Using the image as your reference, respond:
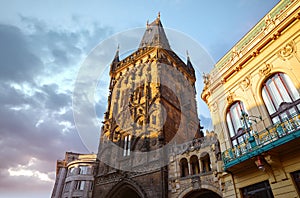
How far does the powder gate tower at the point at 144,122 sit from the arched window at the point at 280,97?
9.90 m

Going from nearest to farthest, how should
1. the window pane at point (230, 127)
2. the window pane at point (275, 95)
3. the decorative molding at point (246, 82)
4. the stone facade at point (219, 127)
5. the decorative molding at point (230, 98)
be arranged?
1. the stone facade at point (219, 127)
2. the window pane at point (275, 95)
3. the decorative molding at point (246, 82)
4. the window pane at point (230, 127)
5. the decorative molding at point (230, 98)

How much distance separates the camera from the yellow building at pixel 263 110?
8656 millimetres

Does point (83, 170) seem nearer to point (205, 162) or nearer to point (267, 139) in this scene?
point (205, 162)

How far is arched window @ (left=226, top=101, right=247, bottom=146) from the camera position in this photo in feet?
38.4

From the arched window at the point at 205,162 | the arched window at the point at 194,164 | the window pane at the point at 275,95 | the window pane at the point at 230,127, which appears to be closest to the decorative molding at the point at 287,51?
the window pane at the point at 275,95

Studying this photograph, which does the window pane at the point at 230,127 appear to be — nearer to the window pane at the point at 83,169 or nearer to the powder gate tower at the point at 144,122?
the powder gate tower at the point at 144,122

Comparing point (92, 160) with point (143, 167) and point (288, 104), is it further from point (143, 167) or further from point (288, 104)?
point (288, 104)

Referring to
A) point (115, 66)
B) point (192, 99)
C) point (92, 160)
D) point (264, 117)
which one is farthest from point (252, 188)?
point (92, 160)

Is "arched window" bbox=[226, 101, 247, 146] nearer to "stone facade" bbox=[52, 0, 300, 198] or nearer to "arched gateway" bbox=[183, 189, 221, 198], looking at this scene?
"stone facade" bbox=[52, 0, 300, 198]

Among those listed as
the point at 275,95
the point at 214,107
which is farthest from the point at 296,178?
the point at 214,107

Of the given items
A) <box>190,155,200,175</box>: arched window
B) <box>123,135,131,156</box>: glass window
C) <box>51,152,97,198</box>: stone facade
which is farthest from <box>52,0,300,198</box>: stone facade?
<box>51,152,97,198</box>: stone facade

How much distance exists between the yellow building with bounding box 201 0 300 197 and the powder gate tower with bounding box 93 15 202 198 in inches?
278

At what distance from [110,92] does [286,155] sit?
24.7m

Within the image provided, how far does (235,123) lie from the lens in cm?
1245
